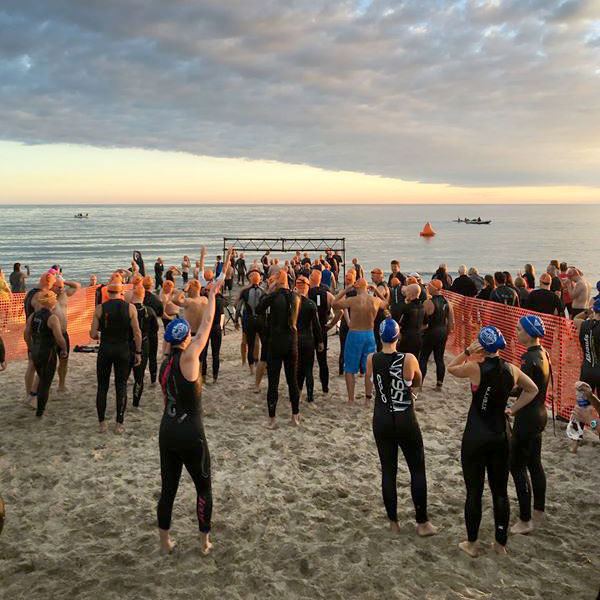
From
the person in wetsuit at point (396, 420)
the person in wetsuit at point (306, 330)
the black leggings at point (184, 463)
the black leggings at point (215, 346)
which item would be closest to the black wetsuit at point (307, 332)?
the person in wetsuit at point (306, 330)

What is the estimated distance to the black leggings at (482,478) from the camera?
386 centimetres

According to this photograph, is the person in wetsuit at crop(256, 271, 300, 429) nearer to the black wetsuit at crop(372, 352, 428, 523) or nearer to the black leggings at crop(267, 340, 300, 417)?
the black leggings at crop(267, 340, 300, 417)

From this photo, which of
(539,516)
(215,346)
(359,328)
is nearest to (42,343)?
(215,346)

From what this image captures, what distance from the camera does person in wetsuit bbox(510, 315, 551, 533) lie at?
425cm

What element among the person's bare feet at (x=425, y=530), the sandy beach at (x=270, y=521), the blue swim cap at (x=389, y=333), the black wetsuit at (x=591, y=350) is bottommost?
the sandy beach at (x=270, y=521)

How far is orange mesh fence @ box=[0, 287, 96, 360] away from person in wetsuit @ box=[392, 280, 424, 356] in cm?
854

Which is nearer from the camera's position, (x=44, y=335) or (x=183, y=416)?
(x=183, y=416)

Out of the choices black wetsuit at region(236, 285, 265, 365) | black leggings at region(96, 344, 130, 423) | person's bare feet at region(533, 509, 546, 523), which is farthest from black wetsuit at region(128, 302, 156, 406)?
person's bare feet at region(533, 509, 546, 523)

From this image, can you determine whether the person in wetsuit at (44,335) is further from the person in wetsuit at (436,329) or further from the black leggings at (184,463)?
the person in wetsuit at (436,329)

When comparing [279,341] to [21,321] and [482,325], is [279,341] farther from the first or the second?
[21,321]

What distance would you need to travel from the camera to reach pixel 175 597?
3.58 metres

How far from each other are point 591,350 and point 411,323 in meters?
2.76

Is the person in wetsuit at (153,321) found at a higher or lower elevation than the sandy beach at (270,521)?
higher

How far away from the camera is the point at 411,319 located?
7973 millimetres
